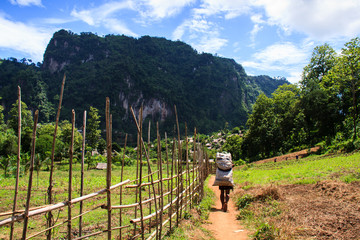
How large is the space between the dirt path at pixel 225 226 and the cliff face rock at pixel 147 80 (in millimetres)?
90350

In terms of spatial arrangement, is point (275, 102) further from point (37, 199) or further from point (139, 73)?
point (139, 73)

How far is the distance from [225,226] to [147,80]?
112m

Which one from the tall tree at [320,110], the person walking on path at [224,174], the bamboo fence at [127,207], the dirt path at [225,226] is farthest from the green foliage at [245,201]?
the tall tree at [320,110]

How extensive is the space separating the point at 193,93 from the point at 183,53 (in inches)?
1223

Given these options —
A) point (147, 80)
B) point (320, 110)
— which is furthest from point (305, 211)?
point (147, 80)

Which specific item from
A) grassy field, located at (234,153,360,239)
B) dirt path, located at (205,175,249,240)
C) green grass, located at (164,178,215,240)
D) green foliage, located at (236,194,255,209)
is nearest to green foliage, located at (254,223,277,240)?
grassy field, located at (234,153,360,239)

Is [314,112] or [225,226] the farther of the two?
[314,112]

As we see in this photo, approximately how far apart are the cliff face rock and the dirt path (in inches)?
3557

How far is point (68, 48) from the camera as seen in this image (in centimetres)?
12169

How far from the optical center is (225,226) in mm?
5184

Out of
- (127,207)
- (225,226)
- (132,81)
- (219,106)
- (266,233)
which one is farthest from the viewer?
(219,106)

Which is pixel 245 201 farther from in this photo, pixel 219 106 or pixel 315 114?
pixel 219 106

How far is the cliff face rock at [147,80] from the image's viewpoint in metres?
103

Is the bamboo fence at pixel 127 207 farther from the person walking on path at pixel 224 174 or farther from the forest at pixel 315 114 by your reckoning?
the forest at pixel 315 114
